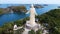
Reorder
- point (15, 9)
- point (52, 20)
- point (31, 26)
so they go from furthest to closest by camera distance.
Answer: point (15, 9)
point (52, 20)
point (31, 26)

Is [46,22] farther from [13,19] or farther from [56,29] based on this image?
[13,19]

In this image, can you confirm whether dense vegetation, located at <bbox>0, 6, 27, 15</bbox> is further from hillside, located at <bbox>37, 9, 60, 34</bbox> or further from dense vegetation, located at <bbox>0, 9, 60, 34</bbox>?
hillside, located at <bbox>37, 9, 60, 34</bbox>

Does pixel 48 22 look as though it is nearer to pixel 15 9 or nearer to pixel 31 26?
pixel 31 26

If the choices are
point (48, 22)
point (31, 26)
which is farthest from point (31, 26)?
point (48, 22)

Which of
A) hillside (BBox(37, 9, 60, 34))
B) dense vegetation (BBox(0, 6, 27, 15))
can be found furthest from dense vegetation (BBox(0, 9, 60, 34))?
dense vegetation (BBox(0, 6, 27, 15))

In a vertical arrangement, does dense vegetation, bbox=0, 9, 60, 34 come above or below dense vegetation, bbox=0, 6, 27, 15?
below

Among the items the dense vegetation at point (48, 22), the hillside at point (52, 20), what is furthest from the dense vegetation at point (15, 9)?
the hillside at point (52, 20)

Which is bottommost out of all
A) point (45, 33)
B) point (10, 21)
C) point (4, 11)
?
point (45, 33)

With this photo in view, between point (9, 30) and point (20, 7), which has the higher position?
point (20, 7)

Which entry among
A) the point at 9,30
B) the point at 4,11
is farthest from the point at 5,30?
the point at 4,11
